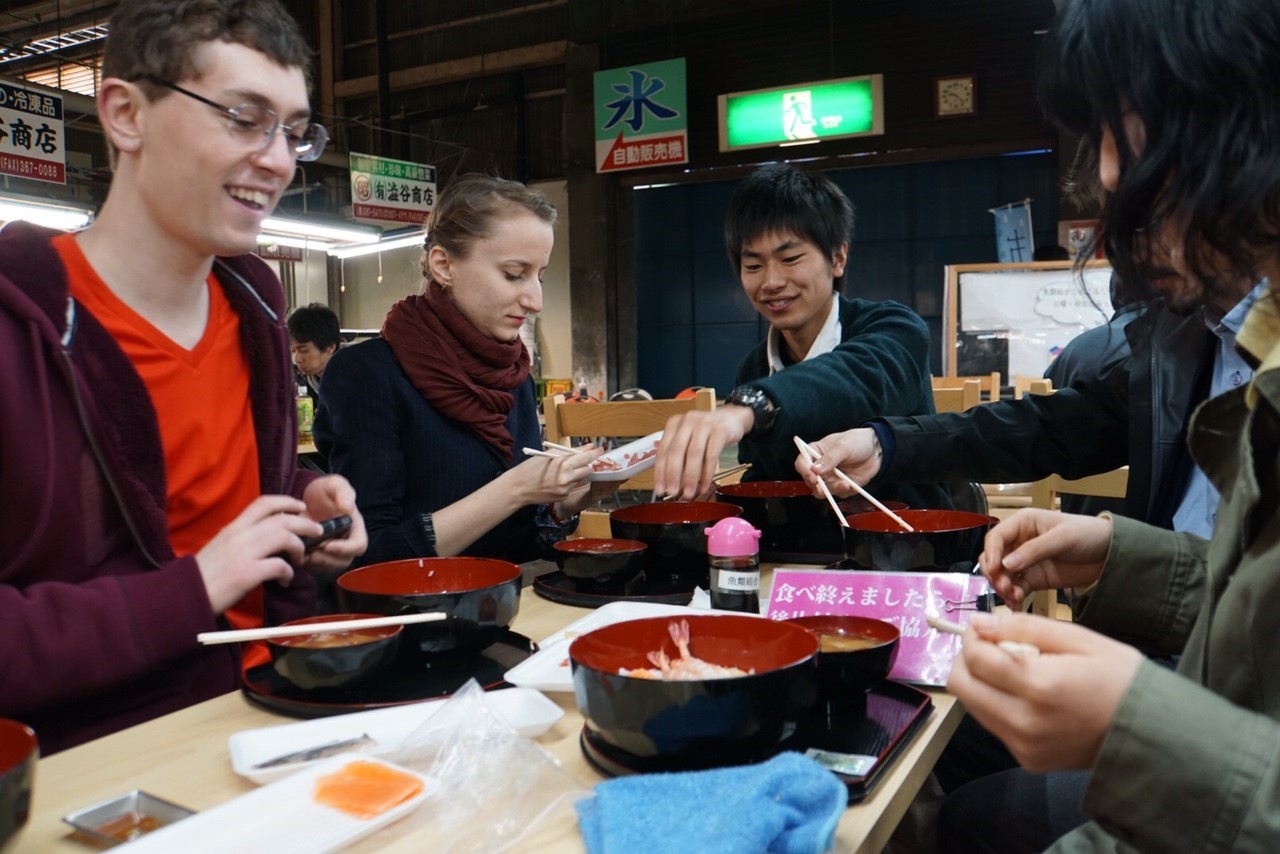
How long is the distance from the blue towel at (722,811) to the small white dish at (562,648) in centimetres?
27

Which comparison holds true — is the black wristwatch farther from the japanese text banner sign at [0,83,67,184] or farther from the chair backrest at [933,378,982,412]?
the japanese text banner sign at [0,83,67,184]

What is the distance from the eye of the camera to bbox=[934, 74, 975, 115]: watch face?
794 cm

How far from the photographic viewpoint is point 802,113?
25.3ft

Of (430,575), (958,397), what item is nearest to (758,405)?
(430,575)

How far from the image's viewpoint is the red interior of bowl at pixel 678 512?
5.68 feet

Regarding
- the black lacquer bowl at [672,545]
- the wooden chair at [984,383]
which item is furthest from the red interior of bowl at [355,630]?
the wooden chair at [984,383]

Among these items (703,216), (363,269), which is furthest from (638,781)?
(363,269)

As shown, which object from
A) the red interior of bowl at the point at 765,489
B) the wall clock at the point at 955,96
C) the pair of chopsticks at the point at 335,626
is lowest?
the pair of chopsticks at the point at 335,626

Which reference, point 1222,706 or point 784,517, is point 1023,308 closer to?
point 784,517

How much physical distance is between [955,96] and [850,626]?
7.98 meters

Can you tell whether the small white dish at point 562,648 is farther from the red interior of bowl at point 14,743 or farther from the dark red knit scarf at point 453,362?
the dark red knit scarf at point 453,362

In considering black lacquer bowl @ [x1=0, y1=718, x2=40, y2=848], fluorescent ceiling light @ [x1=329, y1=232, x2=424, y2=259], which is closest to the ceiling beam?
fluorescent ceiling light @ [x1=329, y1=232, x2=424, y2=259]

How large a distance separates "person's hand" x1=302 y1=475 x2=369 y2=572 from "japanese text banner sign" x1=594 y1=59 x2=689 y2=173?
7.14 m

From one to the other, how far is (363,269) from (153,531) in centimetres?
1243
